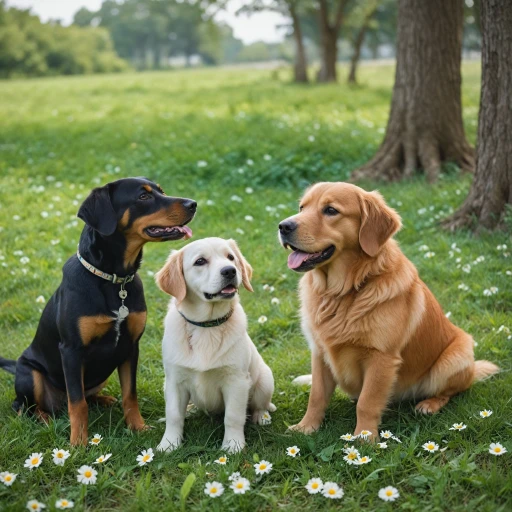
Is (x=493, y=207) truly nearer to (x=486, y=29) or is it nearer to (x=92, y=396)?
(x=486, y=29)

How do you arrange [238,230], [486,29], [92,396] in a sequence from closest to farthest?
[92,396], [486,29], [238,230]

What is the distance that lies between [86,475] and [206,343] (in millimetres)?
969

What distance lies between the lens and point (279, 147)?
32.2 feet

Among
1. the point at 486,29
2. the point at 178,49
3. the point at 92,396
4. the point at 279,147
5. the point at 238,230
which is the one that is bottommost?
the point at 92,396

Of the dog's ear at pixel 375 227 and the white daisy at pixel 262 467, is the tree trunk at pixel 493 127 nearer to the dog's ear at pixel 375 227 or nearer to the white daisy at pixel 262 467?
the dog's ear at pixel 375 227

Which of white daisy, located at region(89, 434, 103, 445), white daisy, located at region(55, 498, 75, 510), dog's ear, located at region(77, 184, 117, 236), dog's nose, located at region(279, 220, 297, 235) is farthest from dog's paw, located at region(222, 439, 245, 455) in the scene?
dog's ear, located at region(77, 184, 117, 236)

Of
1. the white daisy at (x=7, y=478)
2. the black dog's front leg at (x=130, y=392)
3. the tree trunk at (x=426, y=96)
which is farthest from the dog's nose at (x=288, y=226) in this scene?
the tree trunk at (x=426, y=96)

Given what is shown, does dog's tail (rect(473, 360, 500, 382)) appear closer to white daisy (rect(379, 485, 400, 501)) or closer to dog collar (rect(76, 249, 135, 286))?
white daisy (rect(379, 485, 400, 501))

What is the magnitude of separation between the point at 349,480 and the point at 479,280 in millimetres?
3091

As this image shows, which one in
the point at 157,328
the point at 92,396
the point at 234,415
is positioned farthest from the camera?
the point at 157,328

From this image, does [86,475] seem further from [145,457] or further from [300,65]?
[300,65]

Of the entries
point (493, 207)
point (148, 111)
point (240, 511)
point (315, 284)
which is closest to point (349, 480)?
point (240, 511)

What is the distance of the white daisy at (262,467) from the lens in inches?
120

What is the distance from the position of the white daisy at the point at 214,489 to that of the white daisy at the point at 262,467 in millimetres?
252
